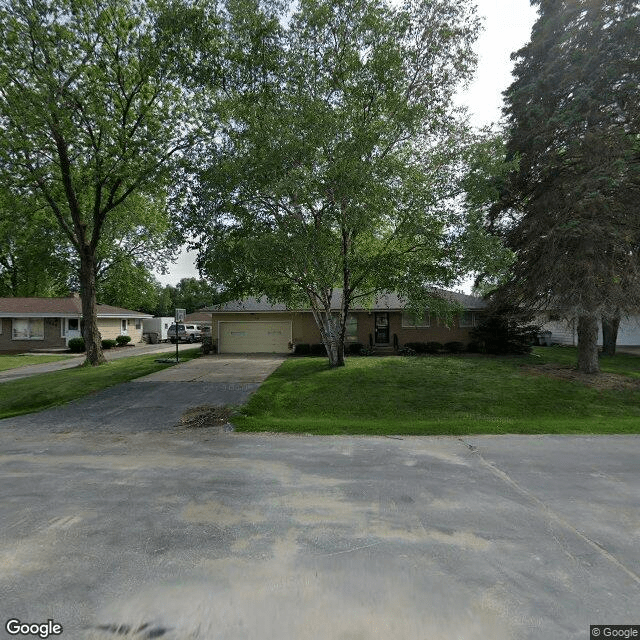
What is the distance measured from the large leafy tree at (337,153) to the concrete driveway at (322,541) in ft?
23.5

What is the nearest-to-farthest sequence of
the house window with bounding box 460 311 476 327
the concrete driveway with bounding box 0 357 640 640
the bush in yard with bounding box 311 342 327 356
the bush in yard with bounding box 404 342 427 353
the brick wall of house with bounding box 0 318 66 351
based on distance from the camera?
1. the concrete driveway with bounding box 0 357 640 640
2. the bush in yard with bounding box 311 342 327 356
3. the bush in yard with bounding box 404 342 427 353
4. the house window with bounding box 460 311 476 327
5. the brick wall of house with bounding box 0 318 66 351

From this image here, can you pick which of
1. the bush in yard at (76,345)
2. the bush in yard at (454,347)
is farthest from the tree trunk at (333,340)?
the bush in yard at (76,345)

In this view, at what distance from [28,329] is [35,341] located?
1.04m

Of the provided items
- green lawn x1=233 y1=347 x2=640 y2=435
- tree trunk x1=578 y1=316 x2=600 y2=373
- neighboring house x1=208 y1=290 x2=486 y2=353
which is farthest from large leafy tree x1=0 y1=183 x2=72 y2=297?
tree trunk x1=578 y1=316 x2=600 y2=373

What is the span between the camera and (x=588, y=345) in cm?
1500

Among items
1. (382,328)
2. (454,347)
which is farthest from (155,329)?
(454,347)

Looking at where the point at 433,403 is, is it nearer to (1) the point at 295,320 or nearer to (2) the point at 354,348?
(2) the point at 354,348

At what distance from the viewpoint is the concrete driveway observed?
123 inches

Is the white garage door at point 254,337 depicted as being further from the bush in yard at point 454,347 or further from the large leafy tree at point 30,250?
the large leafy tree at point 30,250

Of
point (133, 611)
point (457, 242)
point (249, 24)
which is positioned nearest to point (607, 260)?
point (457, 242)

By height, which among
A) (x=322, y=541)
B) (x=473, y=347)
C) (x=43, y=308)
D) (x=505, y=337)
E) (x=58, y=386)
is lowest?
(x=322, y=541)

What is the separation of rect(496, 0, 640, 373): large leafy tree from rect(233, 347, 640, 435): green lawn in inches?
115

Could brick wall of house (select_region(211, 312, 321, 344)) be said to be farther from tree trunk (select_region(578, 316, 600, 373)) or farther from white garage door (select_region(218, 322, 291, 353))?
tree trunk (select_region(578, 316, 600, 373))

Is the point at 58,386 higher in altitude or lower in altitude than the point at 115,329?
lower
